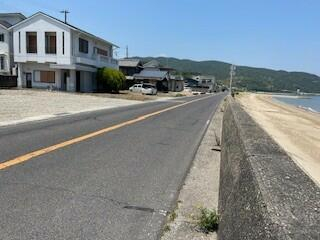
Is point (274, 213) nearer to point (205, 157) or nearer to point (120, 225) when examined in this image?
point (120, 225)

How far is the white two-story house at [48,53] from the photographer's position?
48312mm

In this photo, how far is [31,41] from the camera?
164 feet

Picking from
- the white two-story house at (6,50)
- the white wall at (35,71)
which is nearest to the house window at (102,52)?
the white wall at (35,71)

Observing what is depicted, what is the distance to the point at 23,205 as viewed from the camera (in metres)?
5.75

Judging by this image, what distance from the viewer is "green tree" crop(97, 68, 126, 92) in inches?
2105

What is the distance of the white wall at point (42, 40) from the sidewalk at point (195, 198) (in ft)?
128

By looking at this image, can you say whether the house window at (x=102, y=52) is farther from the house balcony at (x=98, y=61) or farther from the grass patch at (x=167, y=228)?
the grass patch at (x=167, y=228)

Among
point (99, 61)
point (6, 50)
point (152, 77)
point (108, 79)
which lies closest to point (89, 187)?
point (108, 79)

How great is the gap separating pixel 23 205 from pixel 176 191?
2771 millimetres

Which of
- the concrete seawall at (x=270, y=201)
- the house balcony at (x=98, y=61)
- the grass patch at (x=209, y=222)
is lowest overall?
the grass patch at (x=209, y=222)

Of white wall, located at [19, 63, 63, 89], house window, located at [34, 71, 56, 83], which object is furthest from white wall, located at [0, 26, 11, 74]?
house window, located at [34, 71, 56, 83]

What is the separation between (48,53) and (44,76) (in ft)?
9.43

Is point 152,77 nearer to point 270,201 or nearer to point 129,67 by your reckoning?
point 129,67

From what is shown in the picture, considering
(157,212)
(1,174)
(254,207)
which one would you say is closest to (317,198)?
(254,207)
